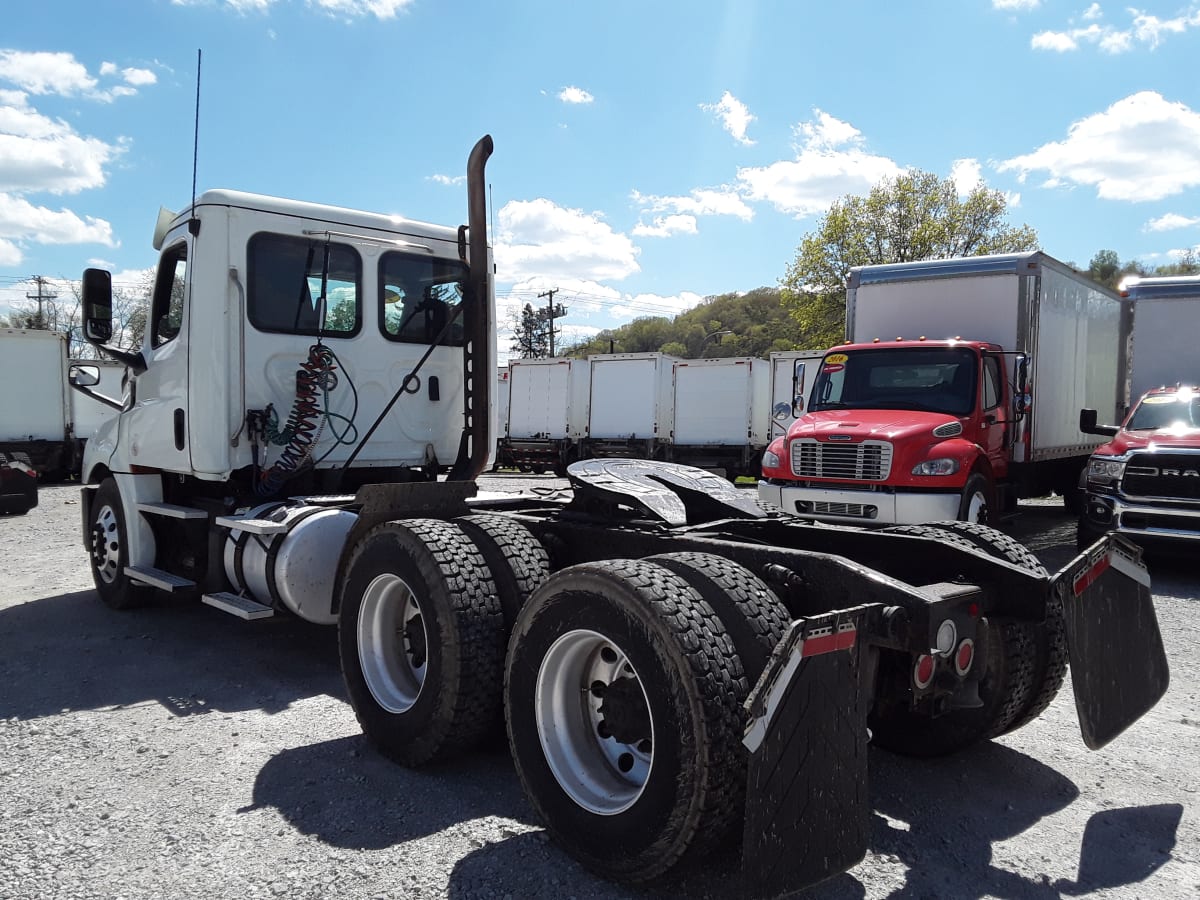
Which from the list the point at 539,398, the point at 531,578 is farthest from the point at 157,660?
the point at 539,398

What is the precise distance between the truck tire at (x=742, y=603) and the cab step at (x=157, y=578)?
13.5 ft

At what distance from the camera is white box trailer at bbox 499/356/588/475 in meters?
26.0

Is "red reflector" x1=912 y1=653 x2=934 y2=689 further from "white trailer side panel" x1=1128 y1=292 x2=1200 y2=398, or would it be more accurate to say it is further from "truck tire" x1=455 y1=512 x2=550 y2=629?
"white trailer side panel" x1=1128 y1=292 x2=1200 y2=398

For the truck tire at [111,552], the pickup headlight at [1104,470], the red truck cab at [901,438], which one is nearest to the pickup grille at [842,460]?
the red truck cab at [901,438]

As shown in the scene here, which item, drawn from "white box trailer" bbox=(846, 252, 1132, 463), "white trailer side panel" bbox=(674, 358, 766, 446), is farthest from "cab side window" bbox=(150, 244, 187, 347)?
"white trailer side panel" bbox=(674, 358, 766, 446)

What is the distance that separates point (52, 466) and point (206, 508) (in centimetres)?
1897

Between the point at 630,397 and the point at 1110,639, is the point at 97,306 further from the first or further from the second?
the point at 630,397

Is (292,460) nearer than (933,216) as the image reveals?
Yes

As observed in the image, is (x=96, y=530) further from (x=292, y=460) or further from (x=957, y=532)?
(x=957, y=532)

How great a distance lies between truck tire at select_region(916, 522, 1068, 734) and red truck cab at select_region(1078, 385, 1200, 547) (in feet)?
18.0

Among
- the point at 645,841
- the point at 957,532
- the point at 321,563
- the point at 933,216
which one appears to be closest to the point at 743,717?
the point at 645,841

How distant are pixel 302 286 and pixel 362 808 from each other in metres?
3.85

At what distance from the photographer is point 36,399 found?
70.6ft

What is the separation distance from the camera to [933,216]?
4397 centimetres
